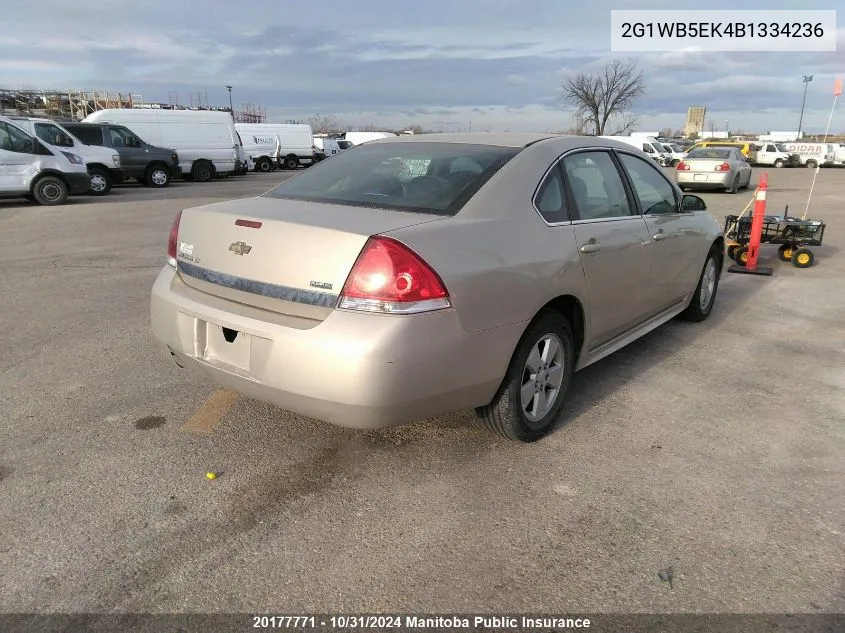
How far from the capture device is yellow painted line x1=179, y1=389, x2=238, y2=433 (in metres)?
3.37

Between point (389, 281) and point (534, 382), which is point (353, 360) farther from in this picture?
point (534, 382)

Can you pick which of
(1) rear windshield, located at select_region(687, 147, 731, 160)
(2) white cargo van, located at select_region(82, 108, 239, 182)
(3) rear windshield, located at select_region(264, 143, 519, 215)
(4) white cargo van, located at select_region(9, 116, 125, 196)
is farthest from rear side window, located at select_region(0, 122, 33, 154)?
(1) rear windshield, located at select_region(687, 147, 731, 160)

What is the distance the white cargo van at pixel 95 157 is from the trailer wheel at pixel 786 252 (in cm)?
1557

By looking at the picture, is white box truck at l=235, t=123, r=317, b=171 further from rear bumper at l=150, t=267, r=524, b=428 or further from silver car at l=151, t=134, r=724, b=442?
rear bumper at l=150, t=267, r=524, b=428

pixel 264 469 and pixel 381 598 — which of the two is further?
pixel 264 469

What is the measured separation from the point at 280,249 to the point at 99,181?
16914 millimetres

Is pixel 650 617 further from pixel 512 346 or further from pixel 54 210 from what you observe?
pixel 54 210

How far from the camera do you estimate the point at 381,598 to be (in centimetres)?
218

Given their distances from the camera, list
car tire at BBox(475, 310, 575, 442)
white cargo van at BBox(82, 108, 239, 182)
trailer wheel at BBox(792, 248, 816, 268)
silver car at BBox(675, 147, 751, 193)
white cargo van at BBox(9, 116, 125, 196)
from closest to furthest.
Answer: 1. car tire at BBox(475, 310, 575, 442)
2. trailer wheel at BBox(792, 248, 816, 268)
3. white cargo van at BBox(9, 116, 125, 196)
4. silver car at BBox(675, 147, 751, 193)
5. white cargo van at BBox(82, 108, 239, 182)

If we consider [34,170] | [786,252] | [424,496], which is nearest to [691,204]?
[424,496]

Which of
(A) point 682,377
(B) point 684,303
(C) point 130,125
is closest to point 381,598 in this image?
(A) point 682,377

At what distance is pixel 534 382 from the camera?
3186 mm

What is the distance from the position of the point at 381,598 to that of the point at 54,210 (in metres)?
13.7

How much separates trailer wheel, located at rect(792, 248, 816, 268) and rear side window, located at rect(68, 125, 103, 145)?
58.6 feet
